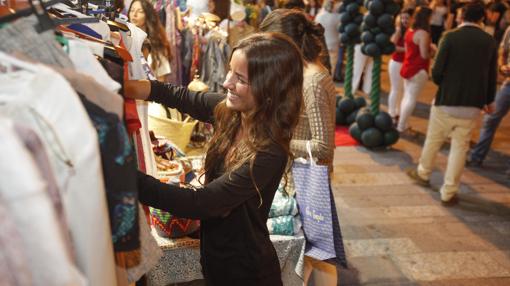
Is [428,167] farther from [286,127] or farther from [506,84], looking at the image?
[286,127]

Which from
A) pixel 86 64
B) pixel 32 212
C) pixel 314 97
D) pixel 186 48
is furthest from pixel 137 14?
pixel 32 212

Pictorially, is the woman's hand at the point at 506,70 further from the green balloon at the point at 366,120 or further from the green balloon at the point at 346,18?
the green balloon at the point at 346,18

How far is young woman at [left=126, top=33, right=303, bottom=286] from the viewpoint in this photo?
1423 mm

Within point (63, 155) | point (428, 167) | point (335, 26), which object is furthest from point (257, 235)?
point (335, 26)

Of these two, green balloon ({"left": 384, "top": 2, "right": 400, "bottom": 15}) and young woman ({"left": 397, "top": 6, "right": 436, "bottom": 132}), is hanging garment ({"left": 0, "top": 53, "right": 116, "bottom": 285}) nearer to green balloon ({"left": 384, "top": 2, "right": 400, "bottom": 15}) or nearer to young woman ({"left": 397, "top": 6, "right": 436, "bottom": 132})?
green balloon ({"left": 384, "top": 2, "right": 400, "bottom": 15})

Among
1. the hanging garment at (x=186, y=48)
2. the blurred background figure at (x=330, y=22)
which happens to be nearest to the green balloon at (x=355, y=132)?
the blurred background figure at (x=330, y=22)

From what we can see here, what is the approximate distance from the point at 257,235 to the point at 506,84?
4004mm

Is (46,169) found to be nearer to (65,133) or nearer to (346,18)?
(65,133)

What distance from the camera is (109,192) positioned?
2.96 ft

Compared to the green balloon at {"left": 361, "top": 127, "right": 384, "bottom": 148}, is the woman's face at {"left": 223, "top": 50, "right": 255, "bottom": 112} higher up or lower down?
higher up

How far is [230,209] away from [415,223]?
2.75 m

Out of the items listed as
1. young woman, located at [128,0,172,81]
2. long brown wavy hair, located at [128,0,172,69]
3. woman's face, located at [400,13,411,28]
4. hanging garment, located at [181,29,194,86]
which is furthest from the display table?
woman's face, located at [400,13,411,28]

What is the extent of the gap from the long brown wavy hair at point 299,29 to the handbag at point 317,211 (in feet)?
1.98

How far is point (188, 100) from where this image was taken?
176 cm
